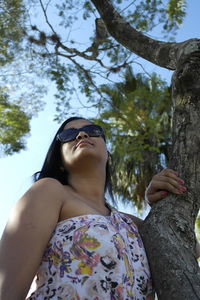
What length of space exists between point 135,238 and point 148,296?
0.28m

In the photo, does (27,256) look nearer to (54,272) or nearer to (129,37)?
(54,272)

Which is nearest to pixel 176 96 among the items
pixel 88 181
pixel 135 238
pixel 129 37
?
pixel 88 181

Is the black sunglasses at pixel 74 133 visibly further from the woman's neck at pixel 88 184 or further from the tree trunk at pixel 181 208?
the tree trunk at pixel 181 208

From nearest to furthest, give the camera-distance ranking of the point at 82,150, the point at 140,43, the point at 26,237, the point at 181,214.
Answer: the point at 26,237
the point at 181,214
the point at 82,150
the point at 140,43

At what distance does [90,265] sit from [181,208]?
0.60 m

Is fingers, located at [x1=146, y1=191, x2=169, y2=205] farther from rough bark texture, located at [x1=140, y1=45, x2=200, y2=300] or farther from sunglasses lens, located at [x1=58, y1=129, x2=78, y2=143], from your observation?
sunglasses lens, located at [x1=58, y1=129, x2=78, y2=143]

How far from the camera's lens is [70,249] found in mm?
1760

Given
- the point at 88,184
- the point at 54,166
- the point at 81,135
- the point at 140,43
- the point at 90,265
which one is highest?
the point at 140,43

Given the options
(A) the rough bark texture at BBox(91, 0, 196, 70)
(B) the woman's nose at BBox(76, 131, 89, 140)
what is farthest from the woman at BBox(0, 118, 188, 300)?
(A) the rough bark texture at BBox(91, 0, 196, 70)

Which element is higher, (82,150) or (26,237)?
(82,150)

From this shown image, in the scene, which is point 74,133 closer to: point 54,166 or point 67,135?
point 67,135

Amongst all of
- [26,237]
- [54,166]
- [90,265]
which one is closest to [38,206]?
[26,237]

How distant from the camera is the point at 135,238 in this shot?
2.02 metres

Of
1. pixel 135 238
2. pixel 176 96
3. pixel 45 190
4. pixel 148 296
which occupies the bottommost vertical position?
pixel 148 296
